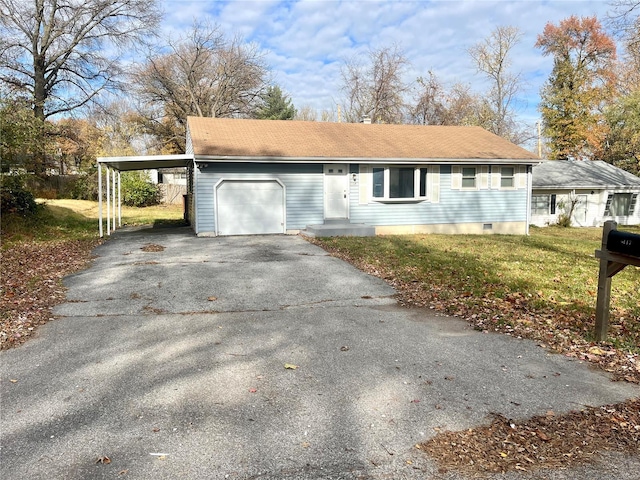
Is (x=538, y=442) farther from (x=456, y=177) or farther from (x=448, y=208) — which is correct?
(x=456, y=177)

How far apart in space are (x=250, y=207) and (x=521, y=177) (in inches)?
421

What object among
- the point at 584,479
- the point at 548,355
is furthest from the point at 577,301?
the point at 584,479

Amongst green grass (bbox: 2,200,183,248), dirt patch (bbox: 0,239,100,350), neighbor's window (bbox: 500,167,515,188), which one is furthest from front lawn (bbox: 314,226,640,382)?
green grass (bbox: 2,200,183,248)

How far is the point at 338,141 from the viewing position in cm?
1639

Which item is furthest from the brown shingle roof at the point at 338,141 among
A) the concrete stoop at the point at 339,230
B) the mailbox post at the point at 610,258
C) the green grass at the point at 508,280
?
the mailbox post at the point at 610,258

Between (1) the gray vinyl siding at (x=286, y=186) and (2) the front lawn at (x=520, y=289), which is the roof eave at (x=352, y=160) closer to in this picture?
(1) the gray vinyl siding at (x=286, y=186)

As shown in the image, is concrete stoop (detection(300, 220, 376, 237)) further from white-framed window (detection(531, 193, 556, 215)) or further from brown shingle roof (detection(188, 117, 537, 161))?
white-framed window (detection(531, 193, 556, 215))

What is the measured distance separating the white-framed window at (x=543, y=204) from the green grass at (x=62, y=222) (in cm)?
1930

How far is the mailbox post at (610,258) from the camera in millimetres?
4123

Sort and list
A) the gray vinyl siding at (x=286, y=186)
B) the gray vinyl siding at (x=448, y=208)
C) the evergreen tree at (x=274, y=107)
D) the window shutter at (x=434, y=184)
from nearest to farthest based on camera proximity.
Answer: the gray vinyl siding at (x=286, y=186) → the gray vinyl siding at (x=448, y=208) → the window shutter at (x=434, y=184) → the evergreen tree at (x=274, y=107)

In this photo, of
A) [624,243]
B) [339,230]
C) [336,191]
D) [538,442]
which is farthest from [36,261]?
[624,243]

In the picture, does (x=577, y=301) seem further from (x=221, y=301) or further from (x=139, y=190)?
(x=139, y=190)

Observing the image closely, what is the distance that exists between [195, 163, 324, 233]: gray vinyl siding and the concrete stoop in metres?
0.62

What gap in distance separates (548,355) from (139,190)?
26466 mm
